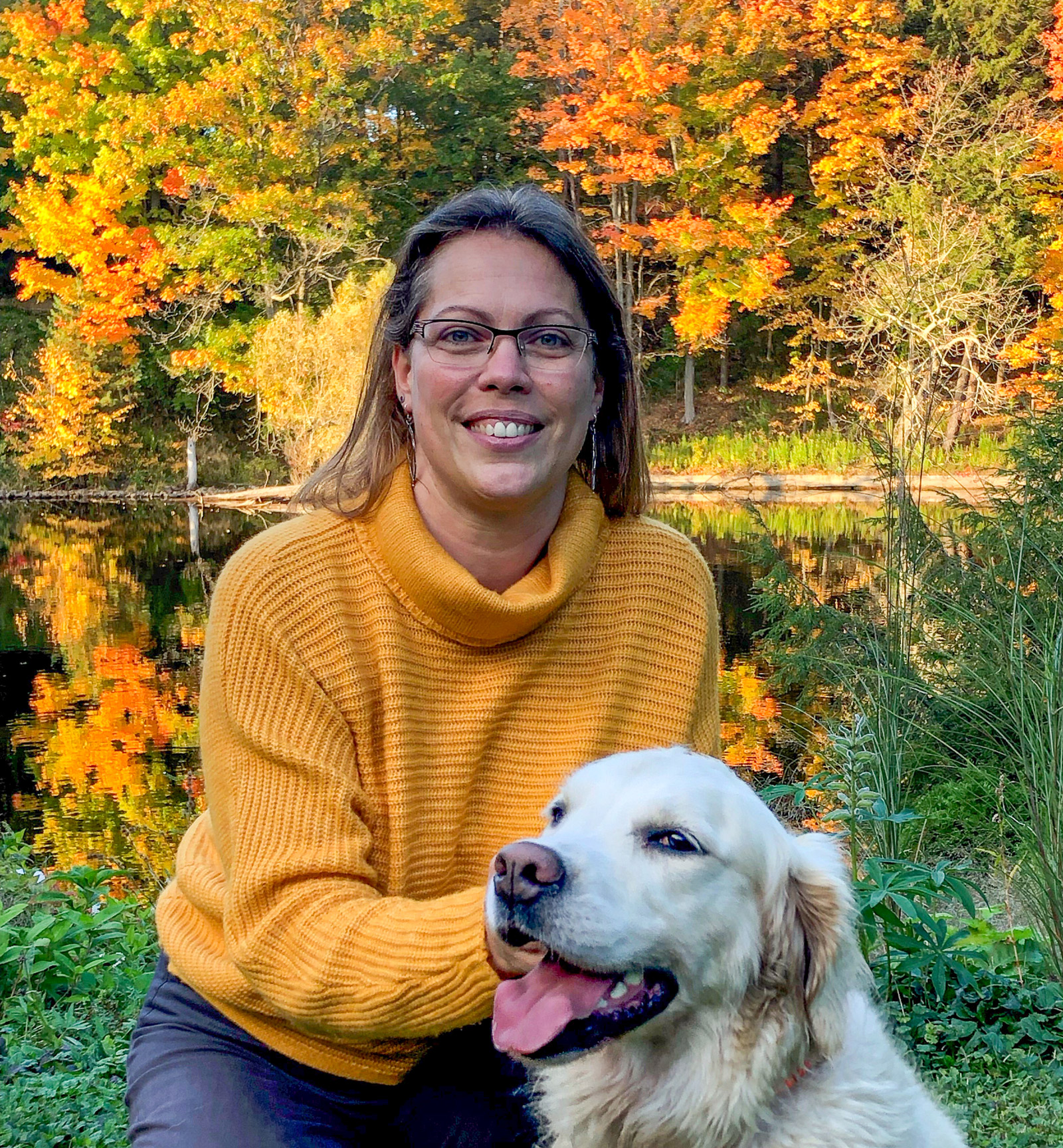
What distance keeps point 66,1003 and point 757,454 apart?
1840cm

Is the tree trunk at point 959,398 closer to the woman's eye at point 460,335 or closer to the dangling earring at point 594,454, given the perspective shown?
the dangling earring at point 594,454

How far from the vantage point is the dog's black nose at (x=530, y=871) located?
166 centimetres

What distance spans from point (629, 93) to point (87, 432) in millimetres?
11382

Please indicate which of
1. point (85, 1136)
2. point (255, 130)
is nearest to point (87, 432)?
point (255, 130)

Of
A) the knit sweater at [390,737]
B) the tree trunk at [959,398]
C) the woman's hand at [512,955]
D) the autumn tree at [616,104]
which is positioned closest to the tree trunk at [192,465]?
the autumn tree at [616,104]

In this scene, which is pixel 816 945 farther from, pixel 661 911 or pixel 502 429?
pixel 502 429

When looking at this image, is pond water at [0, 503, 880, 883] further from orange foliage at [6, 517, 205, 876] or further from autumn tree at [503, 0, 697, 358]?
autumn tree at [503, 0, 697, 358]

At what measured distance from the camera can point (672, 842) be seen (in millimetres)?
1834

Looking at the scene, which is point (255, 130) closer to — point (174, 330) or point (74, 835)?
point (174, 330)

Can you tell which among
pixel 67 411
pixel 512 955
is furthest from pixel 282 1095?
pixel 67 411

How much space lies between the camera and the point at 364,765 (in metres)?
2.18

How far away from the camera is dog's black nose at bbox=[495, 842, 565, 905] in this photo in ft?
5.46

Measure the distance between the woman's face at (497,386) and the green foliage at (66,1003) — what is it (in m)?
1.54

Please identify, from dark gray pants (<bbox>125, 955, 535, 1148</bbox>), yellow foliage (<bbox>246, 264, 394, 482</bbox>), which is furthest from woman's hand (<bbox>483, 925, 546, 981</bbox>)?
yellow foliage (<bbox>246, 264, 394, 482</bbox>)
